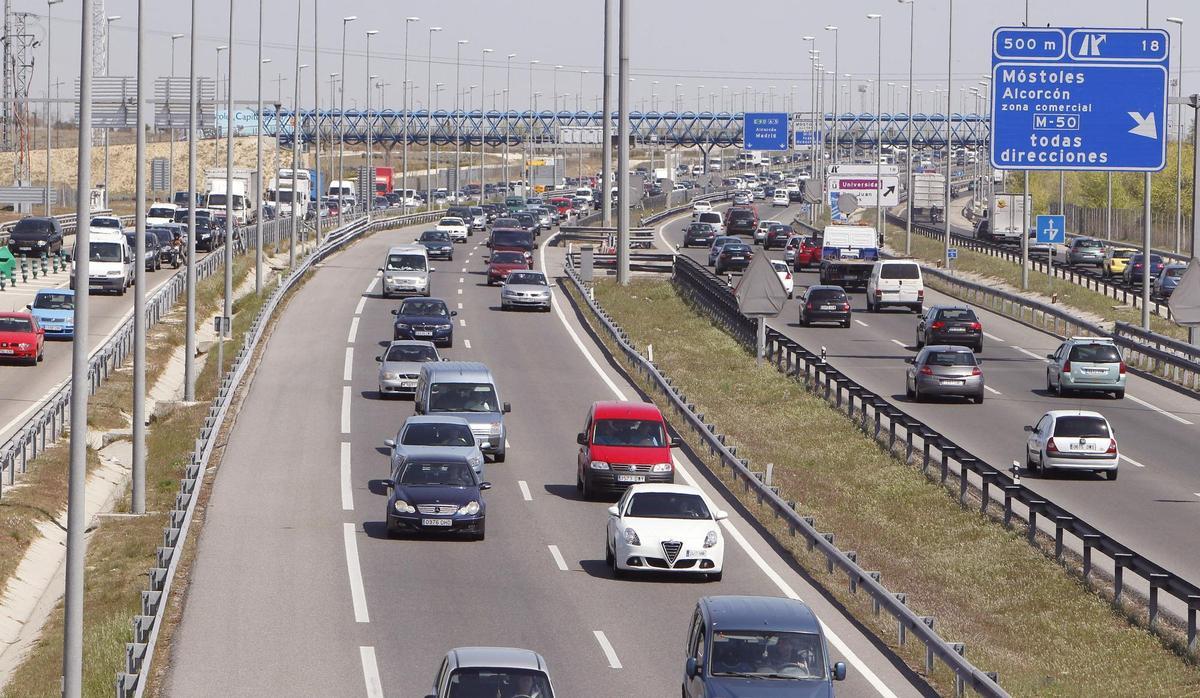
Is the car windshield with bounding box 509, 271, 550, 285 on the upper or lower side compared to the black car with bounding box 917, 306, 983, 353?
upper

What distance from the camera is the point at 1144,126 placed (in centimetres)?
4388

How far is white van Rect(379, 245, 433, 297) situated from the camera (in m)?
64.3

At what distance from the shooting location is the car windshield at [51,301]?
2151 inches

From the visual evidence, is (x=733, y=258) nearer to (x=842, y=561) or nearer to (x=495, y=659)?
(x=842, y=561)

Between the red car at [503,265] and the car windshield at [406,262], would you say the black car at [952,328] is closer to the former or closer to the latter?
the car windshield at [406,262]

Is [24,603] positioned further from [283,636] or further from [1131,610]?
[1131,610]

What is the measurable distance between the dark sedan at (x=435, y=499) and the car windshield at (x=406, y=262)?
36.9 metres

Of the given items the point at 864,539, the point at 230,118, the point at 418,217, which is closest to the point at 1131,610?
the point at 864,539

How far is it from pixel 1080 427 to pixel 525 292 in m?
28.5

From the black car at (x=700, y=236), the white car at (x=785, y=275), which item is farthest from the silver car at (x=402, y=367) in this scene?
the black car at (x=700, y=236)

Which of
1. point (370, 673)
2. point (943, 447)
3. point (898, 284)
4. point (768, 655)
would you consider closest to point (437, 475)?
point (370, 673)

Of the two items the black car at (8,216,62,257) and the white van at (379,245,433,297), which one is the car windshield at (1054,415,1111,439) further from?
the black car at (8,216,62,257)

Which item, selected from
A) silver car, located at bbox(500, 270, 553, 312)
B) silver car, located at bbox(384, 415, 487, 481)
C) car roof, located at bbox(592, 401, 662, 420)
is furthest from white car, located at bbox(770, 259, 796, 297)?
silver car, located at bbox(384, 415, 487, 481)

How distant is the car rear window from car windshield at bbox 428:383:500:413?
57.9 ft
